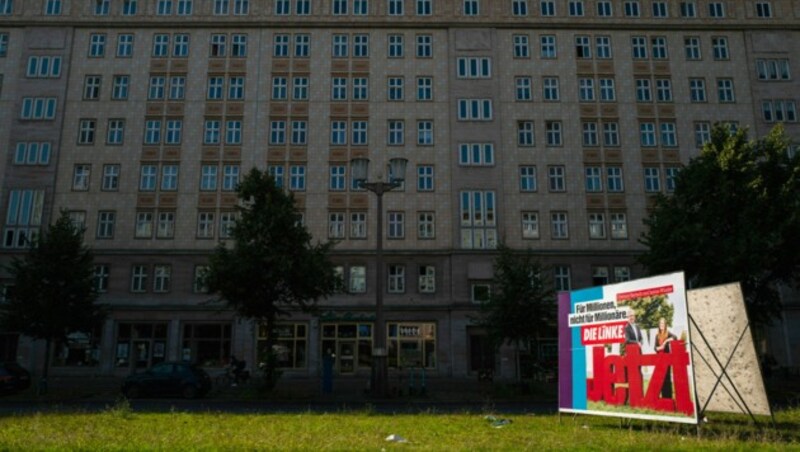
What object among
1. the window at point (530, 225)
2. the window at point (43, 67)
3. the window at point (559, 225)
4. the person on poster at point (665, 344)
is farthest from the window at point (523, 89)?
the person on poster at point (665, 344)

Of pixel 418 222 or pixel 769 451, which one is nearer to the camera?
pixel 769 451

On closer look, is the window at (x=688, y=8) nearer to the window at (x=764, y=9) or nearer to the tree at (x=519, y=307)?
the window at (x=764, y=9)

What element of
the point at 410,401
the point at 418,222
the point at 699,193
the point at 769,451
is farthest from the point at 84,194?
the point at 769,451

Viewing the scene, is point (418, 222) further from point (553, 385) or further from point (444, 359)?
point (553, 385)

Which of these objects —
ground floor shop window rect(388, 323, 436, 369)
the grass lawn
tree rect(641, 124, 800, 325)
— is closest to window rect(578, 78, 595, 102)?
tree rect(641, 124, 800, 325)

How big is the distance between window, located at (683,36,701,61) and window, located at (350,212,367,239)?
79.6 ft

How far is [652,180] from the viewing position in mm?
39969

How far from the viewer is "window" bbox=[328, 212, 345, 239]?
38719 mm

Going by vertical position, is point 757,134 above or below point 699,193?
above

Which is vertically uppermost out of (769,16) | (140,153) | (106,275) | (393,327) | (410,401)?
(769,16)

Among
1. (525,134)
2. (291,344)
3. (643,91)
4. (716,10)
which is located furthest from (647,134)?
(291,344)

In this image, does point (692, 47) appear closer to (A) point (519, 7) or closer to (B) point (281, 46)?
(A) point (519, 7)

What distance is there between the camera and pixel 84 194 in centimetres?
3897

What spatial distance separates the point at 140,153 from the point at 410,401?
27.1 meters
